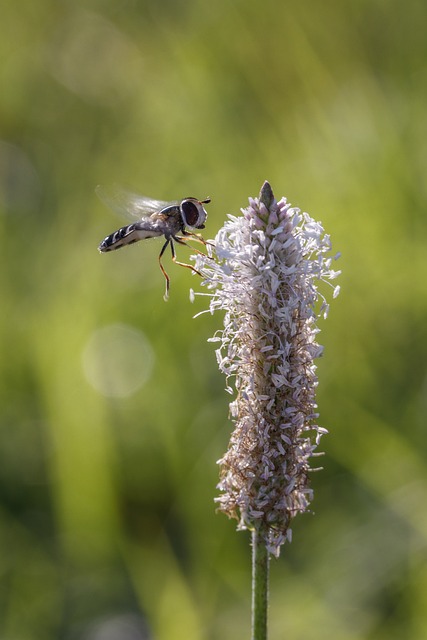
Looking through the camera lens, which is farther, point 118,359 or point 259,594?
point 118,359

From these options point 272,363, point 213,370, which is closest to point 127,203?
point 272,363

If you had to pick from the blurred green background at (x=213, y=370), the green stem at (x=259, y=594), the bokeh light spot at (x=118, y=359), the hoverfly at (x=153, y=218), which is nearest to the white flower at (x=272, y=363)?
the green stem at (x=259, y=594)

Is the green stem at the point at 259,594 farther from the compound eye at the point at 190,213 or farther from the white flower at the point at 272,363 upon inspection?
the compound eye at the point at 190,213

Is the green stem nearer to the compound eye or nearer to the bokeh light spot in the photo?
the compound eye

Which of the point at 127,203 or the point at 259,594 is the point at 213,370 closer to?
the point at 127,203

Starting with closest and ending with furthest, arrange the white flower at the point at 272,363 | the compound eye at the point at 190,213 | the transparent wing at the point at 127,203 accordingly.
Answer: the white flower at the point at 272,363, the compound eye at the point at 190,213, the transparent wing at the point at 127,203

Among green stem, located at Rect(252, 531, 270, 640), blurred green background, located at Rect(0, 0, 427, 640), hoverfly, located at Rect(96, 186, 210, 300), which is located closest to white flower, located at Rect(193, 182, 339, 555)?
green stem, located at Rect(252, 531, 270, 640)

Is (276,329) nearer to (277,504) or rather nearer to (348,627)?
(277,504)

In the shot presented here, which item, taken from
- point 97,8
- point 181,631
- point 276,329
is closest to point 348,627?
point 181,631
